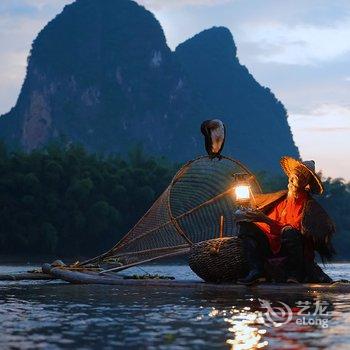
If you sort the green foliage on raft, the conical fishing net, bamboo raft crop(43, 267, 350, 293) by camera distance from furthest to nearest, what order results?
the green foliage on raft < the conical fishing net < bamboo raft crop(43, 267, 350, 293)

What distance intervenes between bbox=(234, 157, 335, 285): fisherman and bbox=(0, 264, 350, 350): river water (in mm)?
717

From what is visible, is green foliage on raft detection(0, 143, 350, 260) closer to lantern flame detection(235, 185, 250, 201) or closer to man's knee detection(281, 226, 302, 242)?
lantern flame detection(235, 185, 250, 201)

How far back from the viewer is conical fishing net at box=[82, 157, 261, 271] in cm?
944

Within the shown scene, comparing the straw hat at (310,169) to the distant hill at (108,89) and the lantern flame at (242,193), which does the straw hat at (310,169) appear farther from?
the distant hill at (108,89)

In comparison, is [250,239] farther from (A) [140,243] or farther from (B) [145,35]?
(B) [145,35]

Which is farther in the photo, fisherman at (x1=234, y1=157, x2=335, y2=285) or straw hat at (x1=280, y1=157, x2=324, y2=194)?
straw hat at (x1=280, y1=157, x2=324, y2=194)

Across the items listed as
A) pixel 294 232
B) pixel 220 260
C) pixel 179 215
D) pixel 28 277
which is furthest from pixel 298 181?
pixel 28 277

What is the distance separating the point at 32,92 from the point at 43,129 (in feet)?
23.9

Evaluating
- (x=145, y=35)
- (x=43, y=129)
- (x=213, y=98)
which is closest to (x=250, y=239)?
(x=43, y=129)

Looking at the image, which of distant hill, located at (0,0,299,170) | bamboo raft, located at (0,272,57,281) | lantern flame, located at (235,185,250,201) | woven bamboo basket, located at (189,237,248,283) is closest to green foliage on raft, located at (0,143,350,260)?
bamboo raft, located at (0,272,57,281)

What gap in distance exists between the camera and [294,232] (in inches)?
301

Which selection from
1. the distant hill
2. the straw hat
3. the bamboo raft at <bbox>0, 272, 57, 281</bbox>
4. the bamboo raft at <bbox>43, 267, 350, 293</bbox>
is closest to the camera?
the bamboo raft at <bbox>43, 267, 350, 293</bbox>

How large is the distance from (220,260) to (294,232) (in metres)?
0.80

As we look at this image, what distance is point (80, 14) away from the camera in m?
127
